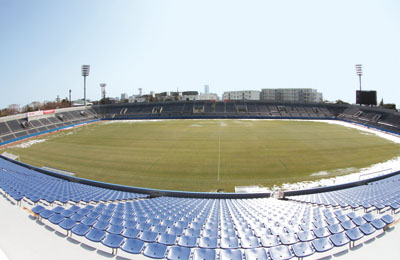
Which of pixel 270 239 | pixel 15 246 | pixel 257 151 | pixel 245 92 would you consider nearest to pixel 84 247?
pixel 15 246

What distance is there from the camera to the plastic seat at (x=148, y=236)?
22.7ft

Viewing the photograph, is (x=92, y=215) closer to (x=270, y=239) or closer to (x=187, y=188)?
(x=270, y=239)

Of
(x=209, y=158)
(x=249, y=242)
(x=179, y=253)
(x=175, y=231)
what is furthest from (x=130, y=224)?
(x=209, y=158)

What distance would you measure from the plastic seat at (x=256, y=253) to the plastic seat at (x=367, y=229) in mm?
4170

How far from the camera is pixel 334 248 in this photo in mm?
6703

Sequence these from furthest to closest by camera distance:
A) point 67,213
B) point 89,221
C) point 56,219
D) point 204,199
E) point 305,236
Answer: point 204,199 < point 67,213 < point 56,219 < point 89,221 < point 305,236

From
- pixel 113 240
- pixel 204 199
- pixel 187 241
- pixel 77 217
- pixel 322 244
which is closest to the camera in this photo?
pixel 322 244

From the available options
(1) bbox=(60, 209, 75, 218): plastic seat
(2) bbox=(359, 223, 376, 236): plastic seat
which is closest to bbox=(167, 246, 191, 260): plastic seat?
(1) bbox=(60, 209, 75, 218): plastic seat

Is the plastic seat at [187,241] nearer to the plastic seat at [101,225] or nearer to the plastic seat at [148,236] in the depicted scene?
the plastic seat at [148,236]

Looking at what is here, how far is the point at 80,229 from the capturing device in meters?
7.59

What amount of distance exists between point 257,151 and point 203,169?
9688 mm

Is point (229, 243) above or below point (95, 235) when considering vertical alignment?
above

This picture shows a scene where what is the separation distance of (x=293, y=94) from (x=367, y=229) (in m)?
139

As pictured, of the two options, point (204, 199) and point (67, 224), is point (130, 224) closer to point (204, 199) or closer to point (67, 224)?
point (67, 224)
